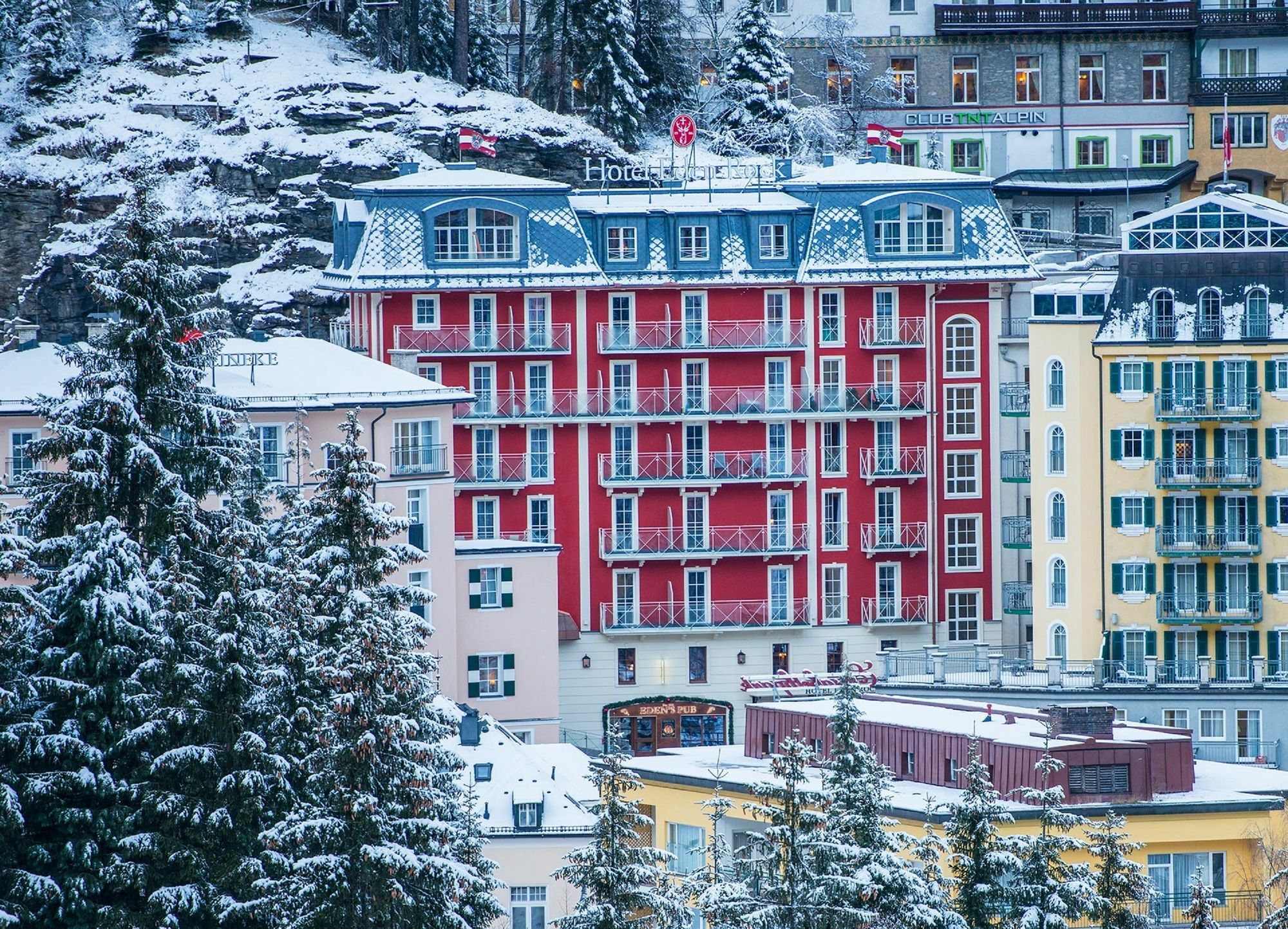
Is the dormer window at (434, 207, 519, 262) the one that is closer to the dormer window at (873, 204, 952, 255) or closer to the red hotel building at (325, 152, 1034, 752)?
the red hotel building at (325, 152, 1034, 752)

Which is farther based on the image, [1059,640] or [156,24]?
[156,24]

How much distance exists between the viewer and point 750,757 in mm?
79875

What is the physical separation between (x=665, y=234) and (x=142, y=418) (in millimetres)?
48746

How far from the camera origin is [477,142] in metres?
115

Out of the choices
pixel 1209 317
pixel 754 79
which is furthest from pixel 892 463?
pixel 754 79

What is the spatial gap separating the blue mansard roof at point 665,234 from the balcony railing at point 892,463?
6.65 metres

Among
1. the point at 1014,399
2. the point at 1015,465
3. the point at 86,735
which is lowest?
the point at 86,735

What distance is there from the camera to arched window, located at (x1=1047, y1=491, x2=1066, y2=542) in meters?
102

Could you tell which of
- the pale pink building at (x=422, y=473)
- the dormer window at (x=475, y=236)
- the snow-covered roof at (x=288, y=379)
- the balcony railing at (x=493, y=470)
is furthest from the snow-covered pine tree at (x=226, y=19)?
the snow-covered roof at (x=288, y=379)

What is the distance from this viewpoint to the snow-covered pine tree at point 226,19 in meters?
124

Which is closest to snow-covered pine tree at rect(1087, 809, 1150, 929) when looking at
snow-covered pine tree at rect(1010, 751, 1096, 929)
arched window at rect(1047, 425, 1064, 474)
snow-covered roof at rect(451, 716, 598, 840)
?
snow-covered pine tree at rect(1010, 751, 1096, 929)

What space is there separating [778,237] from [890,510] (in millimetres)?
11698

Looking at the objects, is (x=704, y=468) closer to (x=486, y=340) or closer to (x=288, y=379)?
(x=486, y=340)

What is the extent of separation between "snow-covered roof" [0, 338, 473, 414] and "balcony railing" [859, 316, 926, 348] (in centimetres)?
1901
